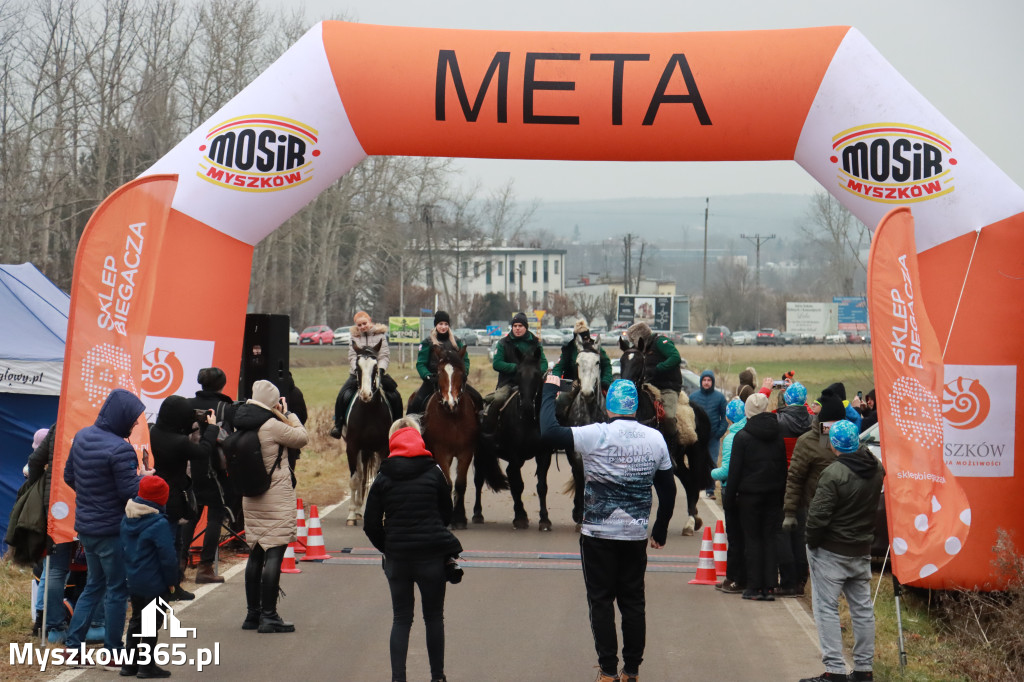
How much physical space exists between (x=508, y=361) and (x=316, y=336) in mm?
60099

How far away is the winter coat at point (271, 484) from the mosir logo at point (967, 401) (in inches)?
223

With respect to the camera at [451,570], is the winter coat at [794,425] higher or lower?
higher

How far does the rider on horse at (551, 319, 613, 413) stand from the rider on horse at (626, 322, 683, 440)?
1.37ft

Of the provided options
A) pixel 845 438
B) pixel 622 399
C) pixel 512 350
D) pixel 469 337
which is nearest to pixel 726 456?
pixel 512 350

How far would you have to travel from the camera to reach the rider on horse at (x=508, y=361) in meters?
13.7

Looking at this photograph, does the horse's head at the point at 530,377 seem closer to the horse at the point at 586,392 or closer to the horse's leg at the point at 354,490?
the horse at the point at 586,392

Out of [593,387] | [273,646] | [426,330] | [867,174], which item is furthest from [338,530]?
[426,330]

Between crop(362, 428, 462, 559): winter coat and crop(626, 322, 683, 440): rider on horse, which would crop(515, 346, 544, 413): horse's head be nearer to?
crop(626, 322, 683, 440): rider on horse

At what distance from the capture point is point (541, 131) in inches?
425

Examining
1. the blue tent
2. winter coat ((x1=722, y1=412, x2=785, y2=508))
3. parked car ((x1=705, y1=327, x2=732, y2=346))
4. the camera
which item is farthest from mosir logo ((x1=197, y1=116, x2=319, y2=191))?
parked car ((x1=705, y1=327, x2=732, y2=346))

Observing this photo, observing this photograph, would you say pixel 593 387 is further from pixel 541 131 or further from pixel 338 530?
pixel 338 530

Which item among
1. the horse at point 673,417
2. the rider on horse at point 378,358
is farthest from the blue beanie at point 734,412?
the rider on horse at point 378,358

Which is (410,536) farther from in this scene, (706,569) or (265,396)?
(706,569)

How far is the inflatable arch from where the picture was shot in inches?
391
